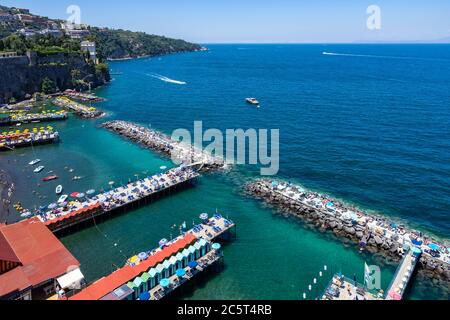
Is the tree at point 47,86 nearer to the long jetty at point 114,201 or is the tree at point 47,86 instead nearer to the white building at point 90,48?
the white building at point 90,48

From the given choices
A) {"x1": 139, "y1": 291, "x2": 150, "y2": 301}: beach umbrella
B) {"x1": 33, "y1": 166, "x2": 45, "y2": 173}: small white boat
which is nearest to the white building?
A: {"x1": 33, "y1": 166, "x2": 45, "y2": 173}: small white boat

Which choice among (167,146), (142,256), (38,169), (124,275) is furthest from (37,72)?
(124,275)

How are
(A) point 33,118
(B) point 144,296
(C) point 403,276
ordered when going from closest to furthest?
(B) point 144,296, (C) point 403,276, (A) point 33,118

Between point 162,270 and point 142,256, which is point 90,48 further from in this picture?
point 162,270

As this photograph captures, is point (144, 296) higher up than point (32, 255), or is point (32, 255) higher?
point (32, 255)

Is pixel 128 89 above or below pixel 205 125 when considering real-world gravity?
above
